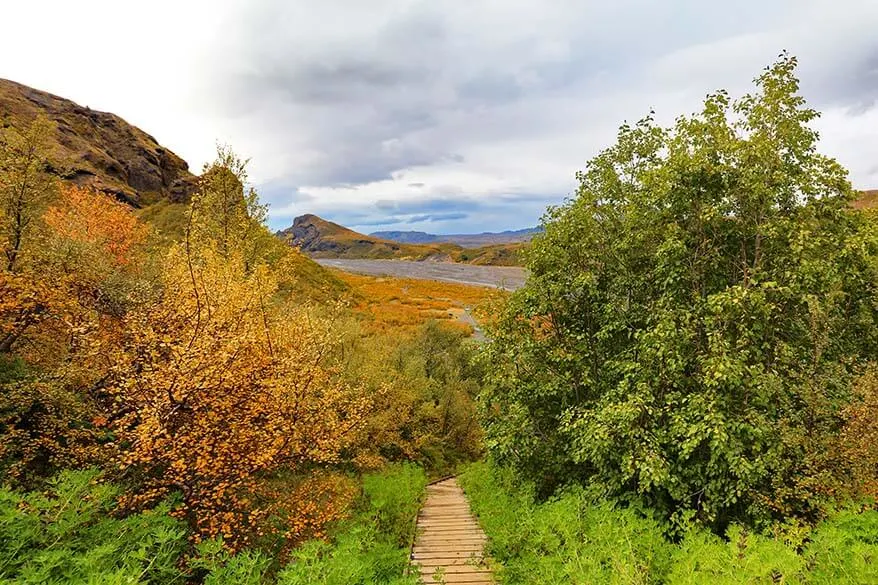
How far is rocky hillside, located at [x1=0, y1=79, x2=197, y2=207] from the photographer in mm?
68375

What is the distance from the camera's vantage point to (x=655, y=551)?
919cm

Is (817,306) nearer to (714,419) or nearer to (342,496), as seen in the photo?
(714,419)

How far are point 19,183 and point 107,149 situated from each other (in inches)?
3441

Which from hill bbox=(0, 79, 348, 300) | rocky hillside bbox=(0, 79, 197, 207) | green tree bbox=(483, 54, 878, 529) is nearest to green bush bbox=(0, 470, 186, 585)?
green tree bbox=(483, 54, 878, 529)

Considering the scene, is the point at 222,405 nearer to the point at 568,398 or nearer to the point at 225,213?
the point at 568,398

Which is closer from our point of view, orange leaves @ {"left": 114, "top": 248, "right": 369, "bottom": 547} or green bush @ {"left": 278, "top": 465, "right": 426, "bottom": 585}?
green bush @ {"left": 278, "top": 465, "right": 426, "bottom": 585}

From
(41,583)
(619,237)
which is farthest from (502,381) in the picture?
(41,583)

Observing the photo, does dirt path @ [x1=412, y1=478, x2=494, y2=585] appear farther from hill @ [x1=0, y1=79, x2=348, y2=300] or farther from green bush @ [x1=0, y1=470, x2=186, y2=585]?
hill @ [x1=0, y1=79, x2=348, y2=300]

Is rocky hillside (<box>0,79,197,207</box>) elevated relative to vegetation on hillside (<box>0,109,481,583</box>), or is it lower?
elevated

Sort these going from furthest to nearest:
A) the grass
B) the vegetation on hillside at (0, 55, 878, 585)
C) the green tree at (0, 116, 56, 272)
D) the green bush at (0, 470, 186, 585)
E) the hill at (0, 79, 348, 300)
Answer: the hill at (0, 79, 348, 300)
the grass
the green tree at (0, 116, 56, 272)
the vegetation on hillside at (0, 55, 878, 585)
the green bush at (0, 470, 186, 585)

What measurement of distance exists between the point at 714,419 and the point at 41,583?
1229 cm

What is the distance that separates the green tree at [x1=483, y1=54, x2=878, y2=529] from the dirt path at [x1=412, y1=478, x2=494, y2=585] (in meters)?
3.24

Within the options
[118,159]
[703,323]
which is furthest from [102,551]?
[118,159]

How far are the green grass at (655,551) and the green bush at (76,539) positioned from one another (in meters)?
7.07
